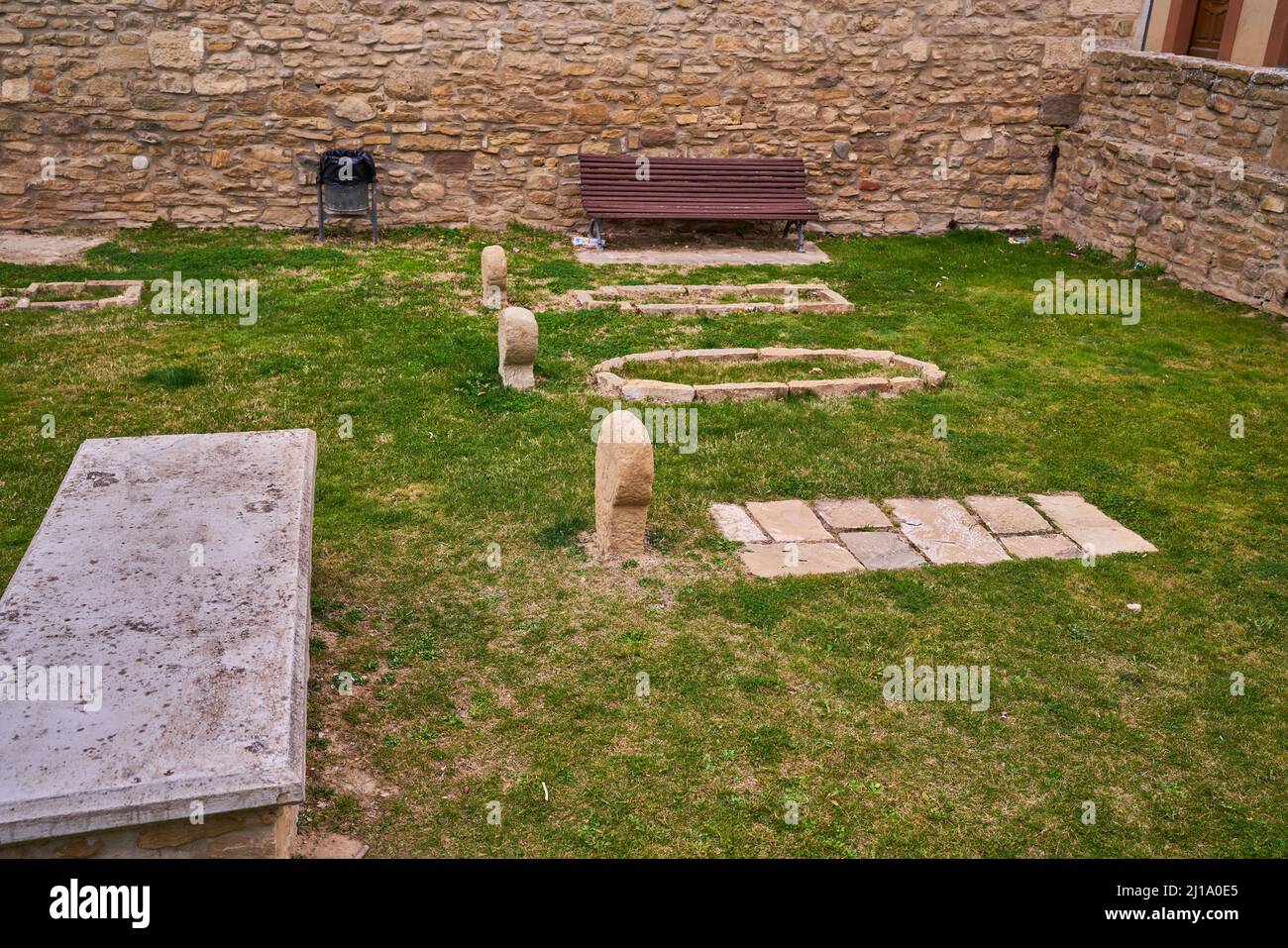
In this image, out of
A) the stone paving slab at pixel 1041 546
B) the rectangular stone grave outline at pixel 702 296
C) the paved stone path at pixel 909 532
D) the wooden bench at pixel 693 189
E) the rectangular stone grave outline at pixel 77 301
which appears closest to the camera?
the paved stone path at pixel 909 532

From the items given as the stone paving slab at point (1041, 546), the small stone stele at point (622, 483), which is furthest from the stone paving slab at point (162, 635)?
the stone paving slab at point (1041, 546)

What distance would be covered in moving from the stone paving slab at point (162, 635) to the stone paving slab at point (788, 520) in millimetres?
2355

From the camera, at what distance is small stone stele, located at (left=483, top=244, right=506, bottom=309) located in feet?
29.8

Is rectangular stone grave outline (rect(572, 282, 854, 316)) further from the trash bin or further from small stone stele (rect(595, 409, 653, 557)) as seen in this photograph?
small stone stele (rect(595, 409, 653, 557))

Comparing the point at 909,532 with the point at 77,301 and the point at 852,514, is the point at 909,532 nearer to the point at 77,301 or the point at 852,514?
the point at 852,514

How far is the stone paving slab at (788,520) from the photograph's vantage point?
5.86m

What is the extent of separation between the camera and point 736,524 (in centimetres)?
595

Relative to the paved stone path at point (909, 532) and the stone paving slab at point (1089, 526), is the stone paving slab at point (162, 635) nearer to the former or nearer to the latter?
the paved stone path at point (909, 532)

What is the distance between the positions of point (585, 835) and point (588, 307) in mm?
6049

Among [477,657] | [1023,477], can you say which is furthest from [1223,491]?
[477,657]

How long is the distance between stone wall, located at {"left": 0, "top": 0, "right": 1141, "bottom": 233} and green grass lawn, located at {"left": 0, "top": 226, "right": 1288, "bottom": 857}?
1.77 meters

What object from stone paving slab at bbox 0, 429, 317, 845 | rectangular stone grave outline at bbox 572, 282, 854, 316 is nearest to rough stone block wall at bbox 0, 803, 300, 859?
stone paving slab at bbox 0, 429, 317, 845

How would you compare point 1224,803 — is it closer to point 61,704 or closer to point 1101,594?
point 1101,594

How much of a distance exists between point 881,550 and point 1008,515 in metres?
0.90
